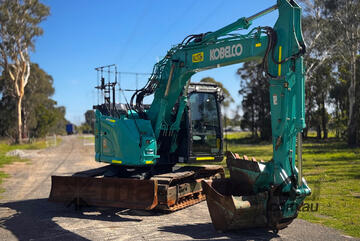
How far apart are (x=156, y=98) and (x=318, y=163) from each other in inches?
485

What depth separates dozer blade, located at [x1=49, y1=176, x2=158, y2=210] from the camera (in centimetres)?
786

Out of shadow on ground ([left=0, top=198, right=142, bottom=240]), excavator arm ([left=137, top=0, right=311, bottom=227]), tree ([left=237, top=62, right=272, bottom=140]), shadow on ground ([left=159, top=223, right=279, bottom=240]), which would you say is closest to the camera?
excavator arm ([left=137, top=0, right=311, bottom=227])

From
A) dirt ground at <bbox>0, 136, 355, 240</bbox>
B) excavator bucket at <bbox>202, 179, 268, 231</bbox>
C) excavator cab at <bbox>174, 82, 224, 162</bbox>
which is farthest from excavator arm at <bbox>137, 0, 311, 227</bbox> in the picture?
excavator cab at <bbox>174, 82, 224, 162</bbox>

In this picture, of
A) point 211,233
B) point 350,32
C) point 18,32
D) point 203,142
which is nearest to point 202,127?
point 203,142

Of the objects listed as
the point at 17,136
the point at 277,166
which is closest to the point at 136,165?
the point at 277,166

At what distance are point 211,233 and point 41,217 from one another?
3998 mm

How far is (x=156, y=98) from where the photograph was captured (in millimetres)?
9195

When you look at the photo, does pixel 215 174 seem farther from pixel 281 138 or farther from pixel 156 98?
pixel 281 138

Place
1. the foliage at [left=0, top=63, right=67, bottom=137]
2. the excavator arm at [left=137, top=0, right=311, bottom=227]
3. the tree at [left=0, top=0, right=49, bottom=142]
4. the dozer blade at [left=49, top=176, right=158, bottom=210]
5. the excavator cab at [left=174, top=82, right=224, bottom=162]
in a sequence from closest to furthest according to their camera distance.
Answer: the excavator arm at [left=137, top=0, right=311, bottom=227], the dozer blade at [left=49, top=176, right=158, bottom=210], the excavator cab at [left=174, top=82, right=224, bottom=162], the tree at [left=0, top=0, right=49, bottom=142], the foliage at [left=0, top=63, right=67, bottom=137]

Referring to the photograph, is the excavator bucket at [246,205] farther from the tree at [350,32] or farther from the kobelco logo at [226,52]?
the tree at [350,32]

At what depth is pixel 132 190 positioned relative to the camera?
806cm

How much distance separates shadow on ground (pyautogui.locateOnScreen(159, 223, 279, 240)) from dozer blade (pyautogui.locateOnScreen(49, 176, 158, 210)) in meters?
0.97

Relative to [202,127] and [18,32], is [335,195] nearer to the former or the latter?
[202,127]

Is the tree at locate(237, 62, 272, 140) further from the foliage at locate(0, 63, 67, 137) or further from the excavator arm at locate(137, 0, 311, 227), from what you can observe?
the excavator arm at locate(137, 0, 311, 227)
